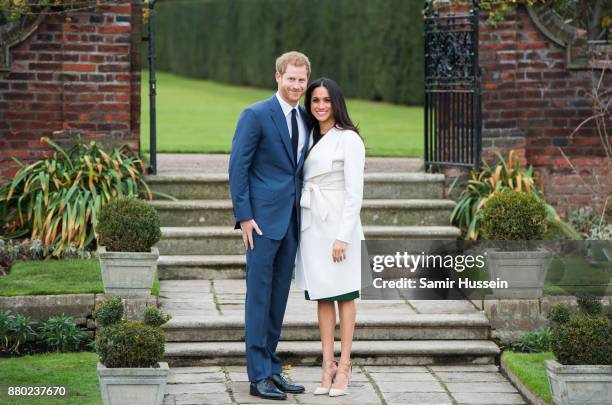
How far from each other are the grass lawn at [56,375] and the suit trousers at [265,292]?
0.91 metres

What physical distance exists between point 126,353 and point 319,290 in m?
1.13

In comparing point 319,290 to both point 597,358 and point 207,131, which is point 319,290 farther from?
point 207,131

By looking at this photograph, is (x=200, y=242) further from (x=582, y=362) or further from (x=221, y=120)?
(x=221, y=120)

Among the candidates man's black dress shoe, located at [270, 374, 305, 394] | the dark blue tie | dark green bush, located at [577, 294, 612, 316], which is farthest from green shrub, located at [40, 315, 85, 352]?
dark green bush, located at [577, 294, 612, 316]

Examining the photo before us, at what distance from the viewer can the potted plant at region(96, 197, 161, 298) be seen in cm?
748

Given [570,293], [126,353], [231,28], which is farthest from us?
[231,28]

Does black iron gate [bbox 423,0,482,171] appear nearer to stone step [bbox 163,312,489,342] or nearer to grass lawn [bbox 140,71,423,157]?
grass lawn [bbox 140,71,423,157]

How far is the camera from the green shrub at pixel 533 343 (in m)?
7.54

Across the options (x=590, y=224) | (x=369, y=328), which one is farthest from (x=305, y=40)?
(x=369, y=328)

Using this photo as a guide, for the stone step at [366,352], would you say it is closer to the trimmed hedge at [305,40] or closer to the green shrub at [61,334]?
the green shrub at [61,334]

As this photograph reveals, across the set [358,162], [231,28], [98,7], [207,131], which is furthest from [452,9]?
[231,28]

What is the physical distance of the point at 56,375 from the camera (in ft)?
22.6

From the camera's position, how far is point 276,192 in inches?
251

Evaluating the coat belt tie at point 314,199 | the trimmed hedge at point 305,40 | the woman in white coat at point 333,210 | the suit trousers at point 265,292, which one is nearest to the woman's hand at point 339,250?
the woman in white coat at point 333,210
